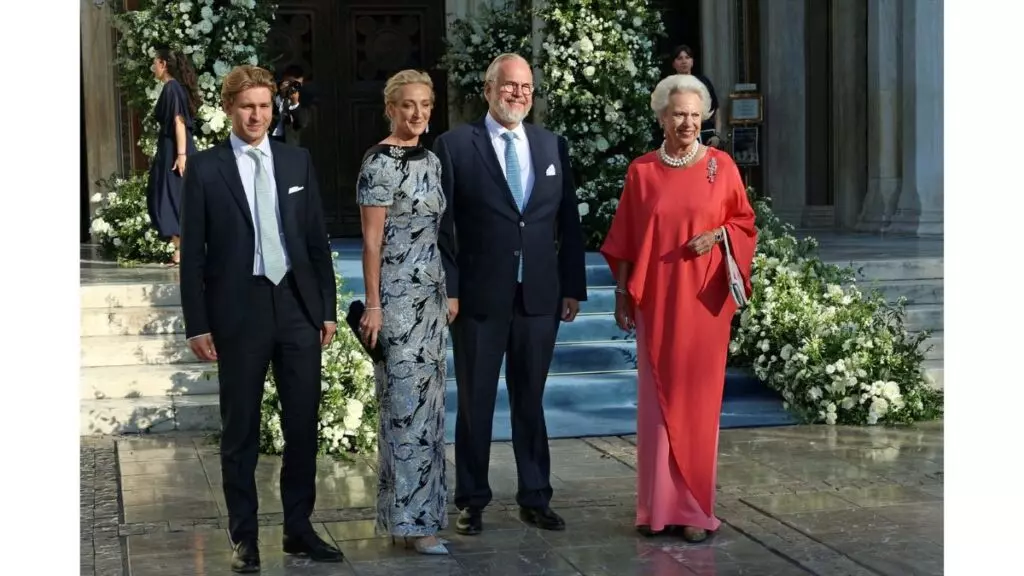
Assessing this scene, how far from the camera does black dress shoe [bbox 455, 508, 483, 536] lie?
571cm

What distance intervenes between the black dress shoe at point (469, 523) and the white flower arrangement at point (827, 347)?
306 centimetres

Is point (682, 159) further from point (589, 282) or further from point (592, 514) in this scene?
point (589, 282)

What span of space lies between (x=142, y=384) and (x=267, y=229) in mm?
3531

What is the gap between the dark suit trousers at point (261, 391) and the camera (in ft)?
16.9

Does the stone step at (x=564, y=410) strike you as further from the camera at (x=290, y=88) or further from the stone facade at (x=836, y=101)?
the stone facade at (x=836, y=101)

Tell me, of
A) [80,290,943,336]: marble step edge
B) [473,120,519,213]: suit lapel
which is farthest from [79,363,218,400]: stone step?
[473,120,519,213]: suit lapel

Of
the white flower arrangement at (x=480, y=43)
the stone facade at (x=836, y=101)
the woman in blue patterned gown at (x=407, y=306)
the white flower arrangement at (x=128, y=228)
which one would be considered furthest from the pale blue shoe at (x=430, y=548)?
the stone facade at (x=836, y=101)

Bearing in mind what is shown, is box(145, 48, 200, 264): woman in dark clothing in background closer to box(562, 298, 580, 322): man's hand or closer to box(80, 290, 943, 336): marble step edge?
box(80, 290, 943, 336): marble step edge

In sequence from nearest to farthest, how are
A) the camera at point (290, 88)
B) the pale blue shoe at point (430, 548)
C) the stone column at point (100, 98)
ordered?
the pale blue shoe at point (430, 548), the camera at point (290, 88), the stone column at point (100, 98)

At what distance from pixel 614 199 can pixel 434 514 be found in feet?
20.2

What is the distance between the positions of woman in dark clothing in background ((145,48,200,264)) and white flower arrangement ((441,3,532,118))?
287 centimetres

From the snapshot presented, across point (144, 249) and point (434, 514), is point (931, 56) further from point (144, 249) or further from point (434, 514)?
point (434, 514)

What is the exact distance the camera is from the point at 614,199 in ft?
37.1

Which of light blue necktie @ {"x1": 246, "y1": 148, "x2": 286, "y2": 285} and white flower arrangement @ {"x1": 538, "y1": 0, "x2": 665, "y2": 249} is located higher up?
white flower arrangement @ {"x1": 538, "y1": 0, "x2": 665, "y2": 249}
